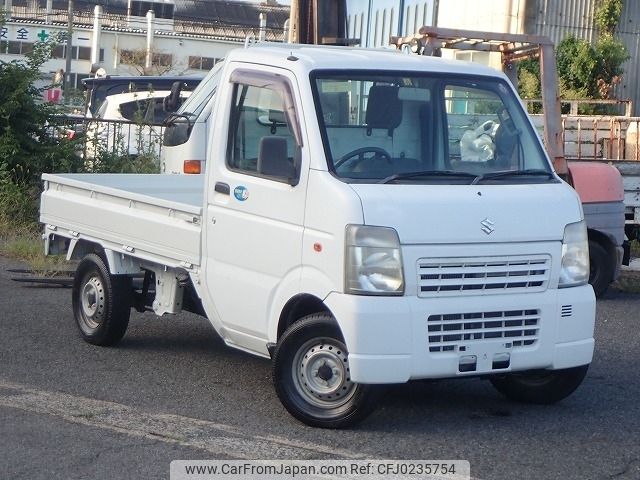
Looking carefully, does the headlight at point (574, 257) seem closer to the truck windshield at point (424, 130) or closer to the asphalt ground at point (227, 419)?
the truck windshield at point (424, 130)

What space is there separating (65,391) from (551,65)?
6.51m

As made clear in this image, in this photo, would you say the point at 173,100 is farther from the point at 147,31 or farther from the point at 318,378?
the point at 147,31

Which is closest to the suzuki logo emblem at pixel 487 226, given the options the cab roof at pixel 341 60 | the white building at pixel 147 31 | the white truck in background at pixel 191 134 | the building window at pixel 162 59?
the cab roof at pixel 341 60

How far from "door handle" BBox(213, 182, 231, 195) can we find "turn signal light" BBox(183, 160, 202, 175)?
16.6ft

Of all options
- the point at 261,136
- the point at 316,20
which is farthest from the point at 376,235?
the point at 316,20

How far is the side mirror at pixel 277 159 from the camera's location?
22.1 ft

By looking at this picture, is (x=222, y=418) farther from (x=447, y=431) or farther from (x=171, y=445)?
(x=447, y=431)

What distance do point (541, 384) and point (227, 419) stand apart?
2078 millimetres

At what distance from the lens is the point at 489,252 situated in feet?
21.2

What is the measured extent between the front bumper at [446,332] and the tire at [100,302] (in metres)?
2.77

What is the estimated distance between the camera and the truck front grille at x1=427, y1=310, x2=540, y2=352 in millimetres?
6324

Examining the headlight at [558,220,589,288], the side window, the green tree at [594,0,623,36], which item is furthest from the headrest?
the green tree at [594,0,623,36]

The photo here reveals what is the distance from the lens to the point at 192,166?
12383mm

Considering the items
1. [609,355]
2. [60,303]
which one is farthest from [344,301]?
[60,303]
